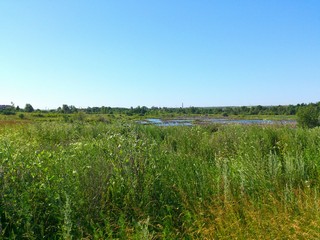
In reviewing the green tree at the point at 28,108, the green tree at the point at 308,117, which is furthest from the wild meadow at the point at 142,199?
the green tree at the point at 28,108

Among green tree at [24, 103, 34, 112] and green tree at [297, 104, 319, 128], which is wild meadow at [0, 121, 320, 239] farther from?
green tree at [24, 103, 34, 112]

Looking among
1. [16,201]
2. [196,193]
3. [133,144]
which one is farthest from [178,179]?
[16,201]

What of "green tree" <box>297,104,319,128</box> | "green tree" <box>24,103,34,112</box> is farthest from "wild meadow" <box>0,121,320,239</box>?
"green tree" <box>24,103,34,112</box>

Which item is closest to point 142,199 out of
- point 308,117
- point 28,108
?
point 308,117

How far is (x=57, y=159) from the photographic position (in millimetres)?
4621

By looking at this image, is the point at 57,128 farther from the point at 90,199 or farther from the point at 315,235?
the point at 315,235

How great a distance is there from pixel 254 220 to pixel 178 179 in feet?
→ 4.83

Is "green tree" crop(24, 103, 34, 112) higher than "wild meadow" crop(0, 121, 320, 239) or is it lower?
higher

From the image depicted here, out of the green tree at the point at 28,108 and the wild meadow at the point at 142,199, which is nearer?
the wild meadow at the point at 142,199

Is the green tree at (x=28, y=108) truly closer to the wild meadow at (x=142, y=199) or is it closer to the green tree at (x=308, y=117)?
the green tree at (x=308, y=117)

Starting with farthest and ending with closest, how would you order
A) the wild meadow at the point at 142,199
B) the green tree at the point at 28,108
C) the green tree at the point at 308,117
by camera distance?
the green tree at the point at 28,108 → the green tree at the point at 308,117 → the wild meadow at the point at 142,199

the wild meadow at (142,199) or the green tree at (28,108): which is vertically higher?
the green tree at (28,108)

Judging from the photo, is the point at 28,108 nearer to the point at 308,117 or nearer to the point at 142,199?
the point at 308,117

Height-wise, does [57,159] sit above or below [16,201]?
above
